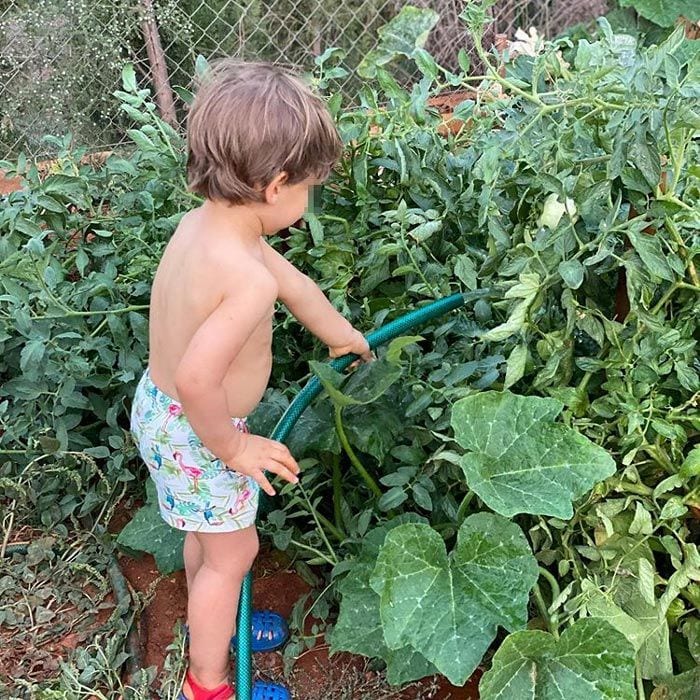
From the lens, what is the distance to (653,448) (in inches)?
71.4

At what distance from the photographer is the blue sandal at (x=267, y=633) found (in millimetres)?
2066

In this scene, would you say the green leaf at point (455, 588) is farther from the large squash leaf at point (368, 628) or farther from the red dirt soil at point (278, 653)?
the red dirt soil at point (278, 653)

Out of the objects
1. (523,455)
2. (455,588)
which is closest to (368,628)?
(455,588)

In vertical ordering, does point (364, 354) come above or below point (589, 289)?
below

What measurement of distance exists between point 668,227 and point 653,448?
432 mm

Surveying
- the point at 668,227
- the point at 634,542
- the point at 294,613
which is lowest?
the point at 294,613

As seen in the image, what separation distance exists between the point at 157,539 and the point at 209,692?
0.40 metres

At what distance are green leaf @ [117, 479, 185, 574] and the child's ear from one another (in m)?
0.95

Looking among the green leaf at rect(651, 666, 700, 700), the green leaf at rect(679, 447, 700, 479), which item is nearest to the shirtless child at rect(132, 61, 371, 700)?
the green leaf at rect(679, 447, 700, 479)

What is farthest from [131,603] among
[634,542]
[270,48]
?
[270,48]

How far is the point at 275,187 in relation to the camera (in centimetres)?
158

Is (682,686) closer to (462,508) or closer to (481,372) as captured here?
(462,508)

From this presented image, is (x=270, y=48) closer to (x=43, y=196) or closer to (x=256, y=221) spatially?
(x=43, y=196)

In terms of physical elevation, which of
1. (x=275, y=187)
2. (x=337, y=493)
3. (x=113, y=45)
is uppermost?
A: (x=275, y=187)
